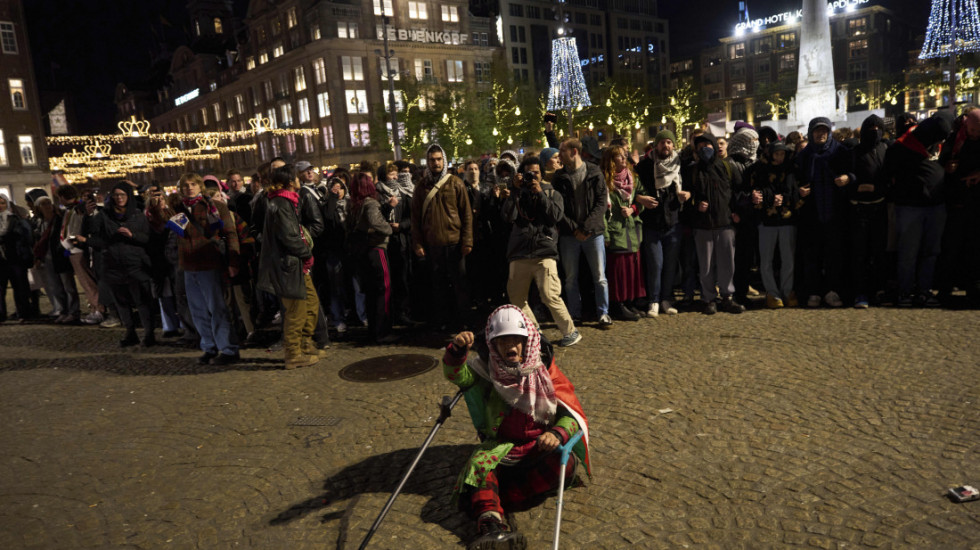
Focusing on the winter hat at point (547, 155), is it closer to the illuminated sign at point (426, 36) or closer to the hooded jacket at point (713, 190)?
the hooded jacket at point (713, 190)

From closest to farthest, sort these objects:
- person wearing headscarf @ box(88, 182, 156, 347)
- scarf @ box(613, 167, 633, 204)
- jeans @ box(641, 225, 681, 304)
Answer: scarf @ box(613, 167, 633, 204) → jeans @ box(641, 225, 681, 304) → person wearing headscarf @ box(88, 182, 156, 347)

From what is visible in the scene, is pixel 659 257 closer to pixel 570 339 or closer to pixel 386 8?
pixel 570 339

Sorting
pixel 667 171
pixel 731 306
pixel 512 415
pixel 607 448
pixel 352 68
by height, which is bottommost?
pixel 607 448

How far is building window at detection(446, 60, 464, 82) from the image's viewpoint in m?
66.3

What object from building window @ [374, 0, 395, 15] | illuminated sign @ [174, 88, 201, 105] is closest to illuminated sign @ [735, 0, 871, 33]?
building window @ [374, 0, 395, 15]

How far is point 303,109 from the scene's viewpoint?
63.9 metres

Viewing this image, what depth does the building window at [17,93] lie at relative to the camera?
45.3 metres

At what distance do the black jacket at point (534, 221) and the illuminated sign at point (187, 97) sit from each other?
89.2 meters

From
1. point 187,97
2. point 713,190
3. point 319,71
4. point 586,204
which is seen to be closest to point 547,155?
point 586,204

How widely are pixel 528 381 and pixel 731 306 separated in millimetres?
5356

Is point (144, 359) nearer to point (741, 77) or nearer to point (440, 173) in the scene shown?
point (440, 173)

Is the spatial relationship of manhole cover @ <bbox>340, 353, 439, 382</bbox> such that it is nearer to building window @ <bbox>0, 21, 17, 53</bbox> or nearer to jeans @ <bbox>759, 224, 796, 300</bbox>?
jeans @ <bbox>759, 224, 796, 300</bbox>

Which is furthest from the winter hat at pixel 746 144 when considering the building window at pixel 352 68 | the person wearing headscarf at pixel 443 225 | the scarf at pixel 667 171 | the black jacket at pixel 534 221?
the building window at pixel 352 68

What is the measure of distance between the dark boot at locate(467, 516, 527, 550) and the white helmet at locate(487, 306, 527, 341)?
3.45ft
